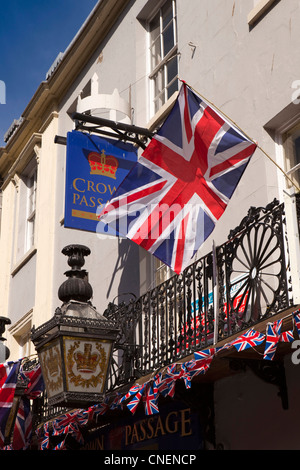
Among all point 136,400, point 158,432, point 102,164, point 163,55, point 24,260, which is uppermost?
point 163,55

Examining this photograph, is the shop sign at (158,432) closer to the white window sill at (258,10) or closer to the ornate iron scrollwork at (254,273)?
the ornate iron scrollwork at (254,273)

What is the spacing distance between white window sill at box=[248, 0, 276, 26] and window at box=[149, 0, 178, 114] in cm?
234

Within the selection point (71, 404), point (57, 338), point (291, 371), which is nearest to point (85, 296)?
point (57, 338)

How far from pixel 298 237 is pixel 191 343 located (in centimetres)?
199

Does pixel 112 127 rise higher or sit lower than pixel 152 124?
lower

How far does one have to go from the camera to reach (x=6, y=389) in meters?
10.8

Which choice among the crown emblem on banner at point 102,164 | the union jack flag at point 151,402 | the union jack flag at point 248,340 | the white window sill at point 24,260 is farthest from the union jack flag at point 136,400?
the white window sill at point 24,260

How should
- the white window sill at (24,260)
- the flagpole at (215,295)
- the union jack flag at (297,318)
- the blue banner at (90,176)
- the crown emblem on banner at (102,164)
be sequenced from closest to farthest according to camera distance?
the union jack flag at (297,318) < the flagpole at (215,295) < the blue banner at (90,176) < the crown emblem on banner at (102,164) < the white window sill at (24,260)

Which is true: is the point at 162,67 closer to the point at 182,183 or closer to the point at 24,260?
the point at 182,183

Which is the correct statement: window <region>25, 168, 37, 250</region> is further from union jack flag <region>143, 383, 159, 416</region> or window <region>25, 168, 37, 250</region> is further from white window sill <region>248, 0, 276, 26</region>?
union jack flag <region>143, 383, 159, 416</region>

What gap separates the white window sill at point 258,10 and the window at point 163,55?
7.69 feet

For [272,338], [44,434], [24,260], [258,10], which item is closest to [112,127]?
[258,10]

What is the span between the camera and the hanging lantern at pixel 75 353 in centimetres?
830

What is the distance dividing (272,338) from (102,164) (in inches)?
216
